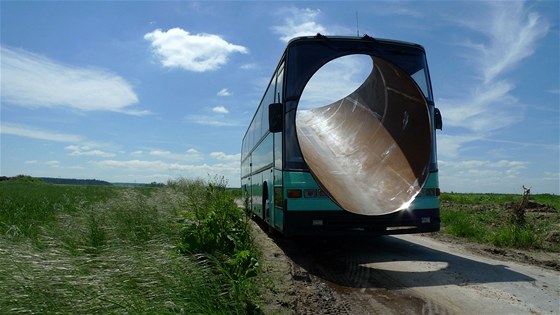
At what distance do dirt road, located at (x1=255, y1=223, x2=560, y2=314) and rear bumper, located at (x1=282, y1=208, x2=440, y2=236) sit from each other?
0.52 m

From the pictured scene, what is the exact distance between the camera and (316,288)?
5.56m

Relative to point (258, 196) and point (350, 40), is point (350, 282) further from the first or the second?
point (258, 196)

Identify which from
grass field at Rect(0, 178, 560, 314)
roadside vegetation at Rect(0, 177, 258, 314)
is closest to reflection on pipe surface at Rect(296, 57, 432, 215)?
grass field at Rect(0, 178, 560, 314)

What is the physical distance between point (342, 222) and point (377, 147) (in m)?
2.52

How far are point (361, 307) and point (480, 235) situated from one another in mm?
6371

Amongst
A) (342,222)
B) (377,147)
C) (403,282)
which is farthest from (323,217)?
(377,147)

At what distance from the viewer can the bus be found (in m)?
7.33

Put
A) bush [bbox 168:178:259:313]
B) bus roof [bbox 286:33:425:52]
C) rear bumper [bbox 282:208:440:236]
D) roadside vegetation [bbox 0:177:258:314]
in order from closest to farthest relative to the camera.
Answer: roadside vegetation [bbox 0:177:258:314], bush [bbox 168:178:259:313], rear bumper [bbox 282:208:440:236], bus roof [bbox 286:33:425:52]

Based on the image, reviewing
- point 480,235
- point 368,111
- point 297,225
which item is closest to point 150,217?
point 297,225

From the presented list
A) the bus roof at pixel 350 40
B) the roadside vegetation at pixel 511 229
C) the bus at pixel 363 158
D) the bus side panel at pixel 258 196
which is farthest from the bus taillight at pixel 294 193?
the roadside vegetation at pixel 511 229

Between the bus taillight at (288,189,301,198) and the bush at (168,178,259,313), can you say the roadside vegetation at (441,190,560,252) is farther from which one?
the bush at (168,178,259,313)

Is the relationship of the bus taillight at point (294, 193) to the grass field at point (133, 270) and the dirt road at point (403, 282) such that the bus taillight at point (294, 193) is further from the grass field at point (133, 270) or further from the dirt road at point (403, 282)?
the dirt road at point (403, 282)

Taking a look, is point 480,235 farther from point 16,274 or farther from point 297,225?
point 16,274

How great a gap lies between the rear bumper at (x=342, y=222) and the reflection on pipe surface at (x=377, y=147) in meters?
0.15
